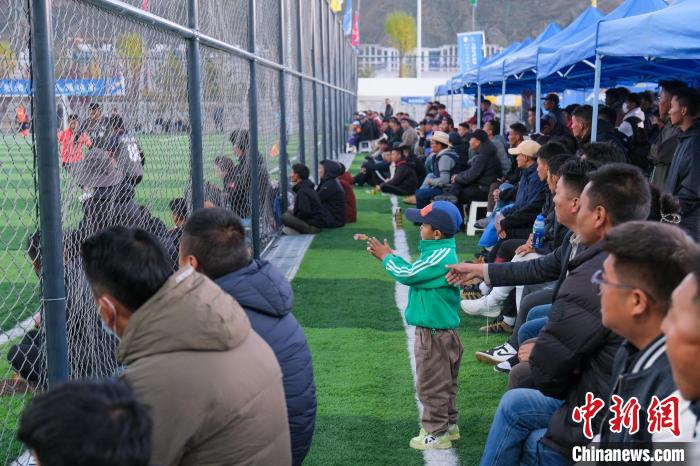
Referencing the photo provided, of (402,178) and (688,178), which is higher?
(688,178)

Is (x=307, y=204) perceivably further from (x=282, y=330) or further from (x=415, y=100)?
(x=415, y=100)

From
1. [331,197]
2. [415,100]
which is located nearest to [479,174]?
[331,197]

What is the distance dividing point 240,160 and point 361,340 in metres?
2.77

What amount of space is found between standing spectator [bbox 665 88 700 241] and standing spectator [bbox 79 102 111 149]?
4.57m

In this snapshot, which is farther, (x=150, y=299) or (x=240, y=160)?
(x=240, y=160)

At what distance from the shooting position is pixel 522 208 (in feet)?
26.5

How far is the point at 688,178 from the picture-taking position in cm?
701

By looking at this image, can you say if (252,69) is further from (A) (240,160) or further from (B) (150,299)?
(B) (150,299)

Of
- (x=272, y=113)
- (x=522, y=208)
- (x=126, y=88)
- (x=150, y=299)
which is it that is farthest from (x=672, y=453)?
(x=272, y=113)

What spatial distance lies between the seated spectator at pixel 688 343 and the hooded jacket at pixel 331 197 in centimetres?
1088

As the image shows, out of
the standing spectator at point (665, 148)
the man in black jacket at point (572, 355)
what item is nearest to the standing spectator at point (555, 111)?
the standing spectator at point (665, 148)

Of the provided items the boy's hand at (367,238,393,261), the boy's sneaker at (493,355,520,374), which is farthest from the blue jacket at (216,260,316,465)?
the boy's sneaker at (493,355,520,374)

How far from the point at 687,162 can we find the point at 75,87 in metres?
5.10

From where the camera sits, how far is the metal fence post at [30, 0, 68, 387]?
3072 millimetres
